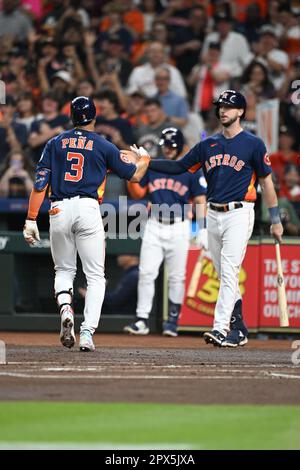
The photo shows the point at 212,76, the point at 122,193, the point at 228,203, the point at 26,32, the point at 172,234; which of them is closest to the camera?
the point at 228,203

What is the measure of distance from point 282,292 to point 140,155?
1.89 meters

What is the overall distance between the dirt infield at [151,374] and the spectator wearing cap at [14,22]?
888cm

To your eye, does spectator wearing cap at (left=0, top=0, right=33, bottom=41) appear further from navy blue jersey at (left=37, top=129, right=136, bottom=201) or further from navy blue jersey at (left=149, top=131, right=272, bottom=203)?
navy blue jersey at (left=37, top=129, right=136, bottom=201)

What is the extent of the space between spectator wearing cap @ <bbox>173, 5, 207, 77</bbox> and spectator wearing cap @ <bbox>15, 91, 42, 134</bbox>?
2.79m

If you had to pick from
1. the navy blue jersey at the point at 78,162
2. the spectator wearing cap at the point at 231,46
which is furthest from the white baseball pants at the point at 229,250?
the spectator wearing cap at the point at 231,46

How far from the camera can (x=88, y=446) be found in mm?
5734

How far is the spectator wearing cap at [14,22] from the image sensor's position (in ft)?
63.9

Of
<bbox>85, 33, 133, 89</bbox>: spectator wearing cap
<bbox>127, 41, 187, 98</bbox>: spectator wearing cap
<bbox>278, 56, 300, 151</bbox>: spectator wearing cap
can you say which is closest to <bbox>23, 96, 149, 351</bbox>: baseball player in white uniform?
<bbox>278, 56, 300, 151</bbox>: spectator wearing cap

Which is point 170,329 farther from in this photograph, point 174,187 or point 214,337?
point 214,337

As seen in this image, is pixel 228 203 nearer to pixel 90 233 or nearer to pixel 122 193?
pixel 90 233

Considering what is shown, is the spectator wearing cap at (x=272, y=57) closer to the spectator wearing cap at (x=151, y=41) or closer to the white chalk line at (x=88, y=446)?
the spectator wearing cap at (x=151, y=41)
